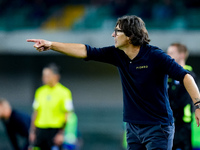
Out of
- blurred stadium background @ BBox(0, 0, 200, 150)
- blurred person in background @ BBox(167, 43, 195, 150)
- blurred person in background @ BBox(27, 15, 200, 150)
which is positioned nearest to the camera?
blurred person in background @ BBox(27, 15, 200, 150)

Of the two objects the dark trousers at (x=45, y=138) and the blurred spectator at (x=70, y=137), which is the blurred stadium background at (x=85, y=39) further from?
the dark trousers at (x=45, y=138)

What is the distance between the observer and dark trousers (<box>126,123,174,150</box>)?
136 inches

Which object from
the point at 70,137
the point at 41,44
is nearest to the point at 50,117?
the point at 70,137

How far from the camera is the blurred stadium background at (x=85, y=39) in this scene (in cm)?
1554

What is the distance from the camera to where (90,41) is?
16.0 meters

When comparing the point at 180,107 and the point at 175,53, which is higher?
the point at 175,53

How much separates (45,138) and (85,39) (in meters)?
9.29

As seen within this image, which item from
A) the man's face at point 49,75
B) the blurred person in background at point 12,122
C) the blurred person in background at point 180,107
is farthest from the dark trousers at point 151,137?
the man's face at point 49,75

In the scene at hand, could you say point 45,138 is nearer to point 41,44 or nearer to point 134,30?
point 41,44

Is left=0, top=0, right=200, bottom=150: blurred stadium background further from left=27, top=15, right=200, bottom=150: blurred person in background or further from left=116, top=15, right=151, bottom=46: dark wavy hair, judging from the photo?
left=116, top=15, right=151, bottom=46: dark wavy hair

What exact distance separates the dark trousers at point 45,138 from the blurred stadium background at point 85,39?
4704mm

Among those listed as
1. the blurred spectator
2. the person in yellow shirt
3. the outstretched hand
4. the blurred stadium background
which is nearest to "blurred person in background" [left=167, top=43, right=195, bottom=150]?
the outstretched hand

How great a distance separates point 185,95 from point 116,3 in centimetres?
1298

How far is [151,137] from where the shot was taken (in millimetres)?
3469
